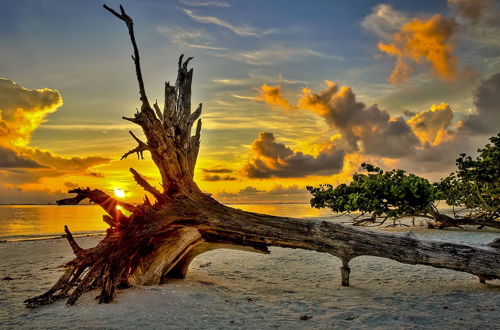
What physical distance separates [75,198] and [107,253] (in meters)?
1.64

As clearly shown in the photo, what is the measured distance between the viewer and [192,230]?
7656 millimetres

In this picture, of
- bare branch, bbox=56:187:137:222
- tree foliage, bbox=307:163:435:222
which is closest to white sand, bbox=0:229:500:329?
bare branch, bbox=56:187:137:222

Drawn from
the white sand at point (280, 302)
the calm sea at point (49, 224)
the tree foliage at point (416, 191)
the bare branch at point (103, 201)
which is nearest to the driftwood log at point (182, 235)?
the bare branch at point (103, 201)

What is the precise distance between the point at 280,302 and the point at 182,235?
2438 millimetres

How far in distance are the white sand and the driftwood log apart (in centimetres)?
52

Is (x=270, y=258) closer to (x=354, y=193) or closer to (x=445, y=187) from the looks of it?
(x=354, y=193)

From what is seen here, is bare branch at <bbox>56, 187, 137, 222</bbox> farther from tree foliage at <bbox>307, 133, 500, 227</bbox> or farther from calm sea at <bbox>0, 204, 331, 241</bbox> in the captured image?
calm sea at <bbox>0, 204, 331, 241</bbox>

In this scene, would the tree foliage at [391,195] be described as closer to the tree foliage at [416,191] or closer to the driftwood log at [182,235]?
the tree foliage at [416,191]

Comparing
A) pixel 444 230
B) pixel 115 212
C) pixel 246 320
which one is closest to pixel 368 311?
pixel 246 320

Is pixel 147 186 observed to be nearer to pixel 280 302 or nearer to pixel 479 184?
pixel 280 302

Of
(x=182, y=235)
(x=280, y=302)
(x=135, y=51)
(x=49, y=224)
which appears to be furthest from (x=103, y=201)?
(x=49, y=224)

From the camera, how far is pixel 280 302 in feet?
21.9

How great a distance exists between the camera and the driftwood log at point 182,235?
7.17 metres

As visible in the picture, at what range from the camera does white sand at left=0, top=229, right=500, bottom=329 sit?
5.36 meters
